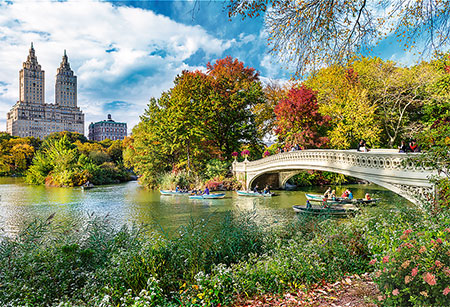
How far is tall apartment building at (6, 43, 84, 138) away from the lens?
10288cm

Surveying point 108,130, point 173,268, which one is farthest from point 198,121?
point 108,130

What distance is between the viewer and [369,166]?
11.5m

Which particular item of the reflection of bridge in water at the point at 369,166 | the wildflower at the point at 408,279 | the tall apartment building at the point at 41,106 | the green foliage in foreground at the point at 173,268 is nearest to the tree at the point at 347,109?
the reflection of bridge in water at the point at 369,166

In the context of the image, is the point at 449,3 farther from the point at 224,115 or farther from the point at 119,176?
the point at 119,176

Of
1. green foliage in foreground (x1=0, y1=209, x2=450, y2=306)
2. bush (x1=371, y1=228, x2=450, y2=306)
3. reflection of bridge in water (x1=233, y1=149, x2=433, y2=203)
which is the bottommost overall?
green foliage in foreground (x1=0, y1=209, x2=450, y2=306)

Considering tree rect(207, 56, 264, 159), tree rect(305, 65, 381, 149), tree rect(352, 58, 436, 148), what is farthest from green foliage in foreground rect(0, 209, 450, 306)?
tree rect(207, 56, 264, 159)

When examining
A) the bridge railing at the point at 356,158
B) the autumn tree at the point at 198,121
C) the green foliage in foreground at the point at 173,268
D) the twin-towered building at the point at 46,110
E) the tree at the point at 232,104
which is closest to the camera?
the green foliage in foreground at the point at 173,268

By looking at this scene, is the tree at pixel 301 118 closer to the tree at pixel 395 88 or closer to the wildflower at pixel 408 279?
the tree at pixel 395 88

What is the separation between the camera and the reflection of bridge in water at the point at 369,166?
9.21 meters

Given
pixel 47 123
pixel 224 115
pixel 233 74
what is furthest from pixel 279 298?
pixel 47 123

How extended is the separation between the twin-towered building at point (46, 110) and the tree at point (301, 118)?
350 ft

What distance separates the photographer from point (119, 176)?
1388 inches

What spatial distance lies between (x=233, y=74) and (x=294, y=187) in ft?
40.0

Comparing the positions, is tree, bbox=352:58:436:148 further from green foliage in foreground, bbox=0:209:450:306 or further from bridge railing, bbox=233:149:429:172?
green foliage in foreground, bbox=0:209:450:306
